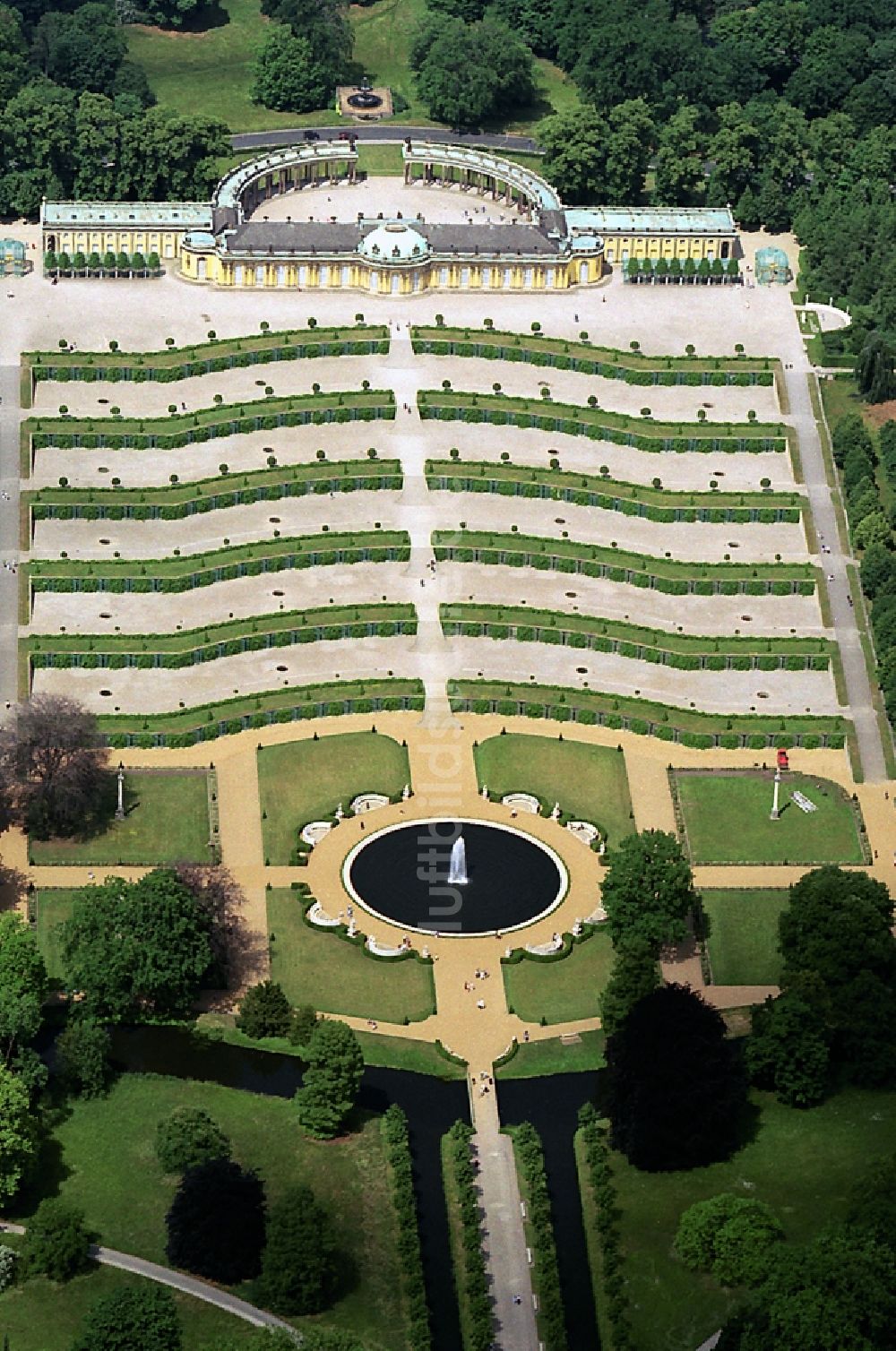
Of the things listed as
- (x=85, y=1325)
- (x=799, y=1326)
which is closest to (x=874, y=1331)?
(x=799, y=1326)

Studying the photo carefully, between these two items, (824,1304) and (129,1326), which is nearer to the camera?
(824,1304)

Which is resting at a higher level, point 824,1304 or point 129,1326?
point 129,1326

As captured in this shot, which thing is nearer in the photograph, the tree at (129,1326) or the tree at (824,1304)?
the tree at (824,1304)

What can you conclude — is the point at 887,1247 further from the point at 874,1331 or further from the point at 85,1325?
the point at 85,1325

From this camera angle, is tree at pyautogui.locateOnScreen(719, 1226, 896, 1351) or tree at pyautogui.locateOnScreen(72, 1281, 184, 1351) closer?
tree at pyautogui.locateOnScreen(719, 1226, 896, 1351)

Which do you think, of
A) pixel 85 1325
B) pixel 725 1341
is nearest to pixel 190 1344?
pixel 85 1325

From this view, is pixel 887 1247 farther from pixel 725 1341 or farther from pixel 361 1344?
pixel 361 1344
